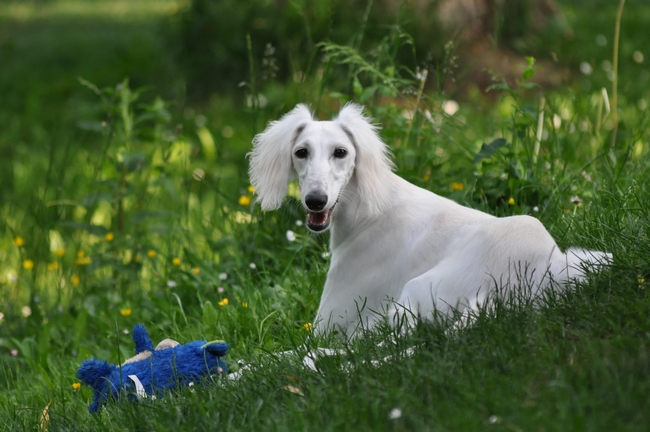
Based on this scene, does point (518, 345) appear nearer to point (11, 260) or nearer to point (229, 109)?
point (11, 260)

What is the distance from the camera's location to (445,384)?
232cm

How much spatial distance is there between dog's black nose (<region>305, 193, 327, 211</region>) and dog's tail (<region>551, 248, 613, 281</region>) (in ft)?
2.96

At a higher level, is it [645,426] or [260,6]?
[260,6]

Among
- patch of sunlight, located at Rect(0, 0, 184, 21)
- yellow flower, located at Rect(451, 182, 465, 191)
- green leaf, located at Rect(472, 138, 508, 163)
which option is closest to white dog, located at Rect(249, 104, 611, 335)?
green leaf, located at Rect(472, 138, 508, 163)

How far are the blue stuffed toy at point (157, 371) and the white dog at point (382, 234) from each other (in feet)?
1.57

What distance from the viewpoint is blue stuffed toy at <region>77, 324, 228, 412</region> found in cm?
296

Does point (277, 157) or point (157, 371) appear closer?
point (157, 371)

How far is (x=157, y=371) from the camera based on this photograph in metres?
3.02

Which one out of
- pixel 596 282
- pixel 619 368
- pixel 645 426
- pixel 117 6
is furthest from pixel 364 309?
pixel 117 6

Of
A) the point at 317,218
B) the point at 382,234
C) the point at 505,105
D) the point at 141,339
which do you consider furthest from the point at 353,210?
the point at 505,105

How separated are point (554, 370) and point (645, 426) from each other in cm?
39

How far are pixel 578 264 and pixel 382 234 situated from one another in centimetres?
81

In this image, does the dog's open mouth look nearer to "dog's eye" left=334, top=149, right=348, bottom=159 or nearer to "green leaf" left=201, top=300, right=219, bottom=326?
"dog's eye" left=334, top=149, right=348, bottom=159

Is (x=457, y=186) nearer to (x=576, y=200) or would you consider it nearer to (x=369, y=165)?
(x=576, y=200)
